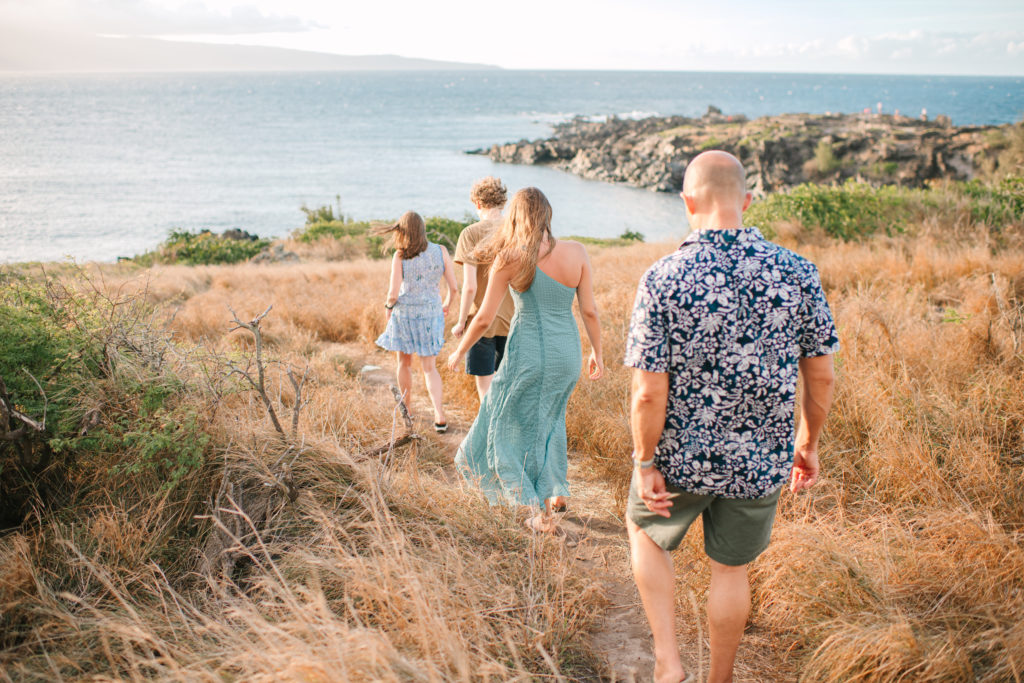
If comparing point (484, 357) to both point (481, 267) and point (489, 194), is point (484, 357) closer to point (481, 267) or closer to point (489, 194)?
point (481, 267)

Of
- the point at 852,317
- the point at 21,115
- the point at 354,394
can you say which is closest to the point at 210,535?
the point at 354,394

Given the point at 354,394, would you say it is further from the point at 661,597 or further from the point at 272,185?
the point at 272,185

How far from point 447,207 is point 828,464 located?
31.9m

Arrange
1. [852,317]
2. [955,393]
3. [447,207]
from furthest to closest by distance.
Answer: [447,207] < [852,317] < [955,393]

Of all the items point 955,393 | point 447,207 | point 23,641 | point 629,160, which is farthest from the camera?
point 629,160

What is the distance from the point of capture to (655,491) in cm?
221

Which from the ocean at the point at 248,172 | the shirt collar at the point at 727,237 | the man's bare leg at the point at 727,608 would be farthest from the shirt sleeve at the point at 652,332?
the ocean at the point at 248,172

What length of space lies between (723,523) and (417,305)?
375 centimetres

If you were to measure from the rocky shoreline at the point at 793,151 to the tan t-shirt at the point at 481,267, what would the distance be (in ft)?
96.9

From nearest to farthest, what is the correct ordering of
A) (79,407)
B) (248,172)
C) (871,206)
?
(79,407), (871,206), (248,172)

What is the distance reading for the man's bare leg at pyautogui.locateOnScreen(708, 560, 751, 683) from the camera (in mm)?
2279

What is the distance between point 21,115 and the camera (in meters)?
87.2

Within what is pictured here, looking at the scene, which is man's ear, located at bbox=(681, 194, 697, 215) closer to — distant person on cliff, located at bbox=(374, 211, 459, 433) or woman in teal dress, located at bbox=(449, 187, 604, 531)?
woman in teal dress, located at bbox=(449, 187, 604, 531)

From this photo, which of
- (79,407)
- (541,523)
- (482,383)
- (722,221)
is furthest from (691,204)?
(79,407)
